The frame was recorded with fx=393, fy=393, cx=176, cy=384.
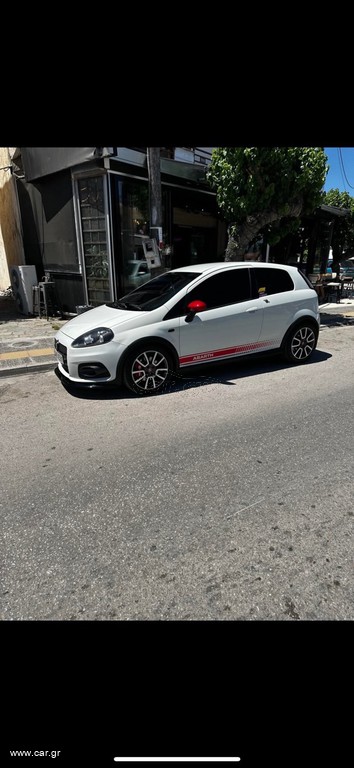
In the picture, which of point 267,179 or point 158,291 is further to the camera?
point 267,179

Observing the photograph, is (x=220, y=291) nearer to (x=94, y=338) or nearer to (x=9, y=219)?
(x=94, y=338)

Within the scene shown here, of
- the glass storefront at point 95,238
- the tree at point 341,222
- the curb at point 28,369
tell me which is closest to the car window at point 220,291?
the curb at point 28,369

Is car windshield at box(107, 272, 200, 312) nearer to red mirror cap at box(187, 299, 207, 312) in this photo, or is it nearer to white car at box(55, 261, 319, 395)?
white car at box(55, 261, 319, 395)

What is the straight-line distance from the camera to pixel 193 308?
16.2 feet

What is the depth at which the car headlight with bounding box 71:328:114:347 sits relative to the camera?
183 inches

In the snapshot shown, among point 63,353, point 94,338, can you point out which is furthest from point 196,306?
point 63,353

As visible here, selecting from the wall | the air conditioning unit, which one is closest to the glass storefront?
the air conditioning unit

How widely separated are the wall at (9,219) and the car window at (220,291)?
9.57m

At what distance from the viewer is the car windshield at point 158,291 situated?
514 cm

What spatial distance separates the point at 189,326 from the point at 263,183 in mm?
5518
